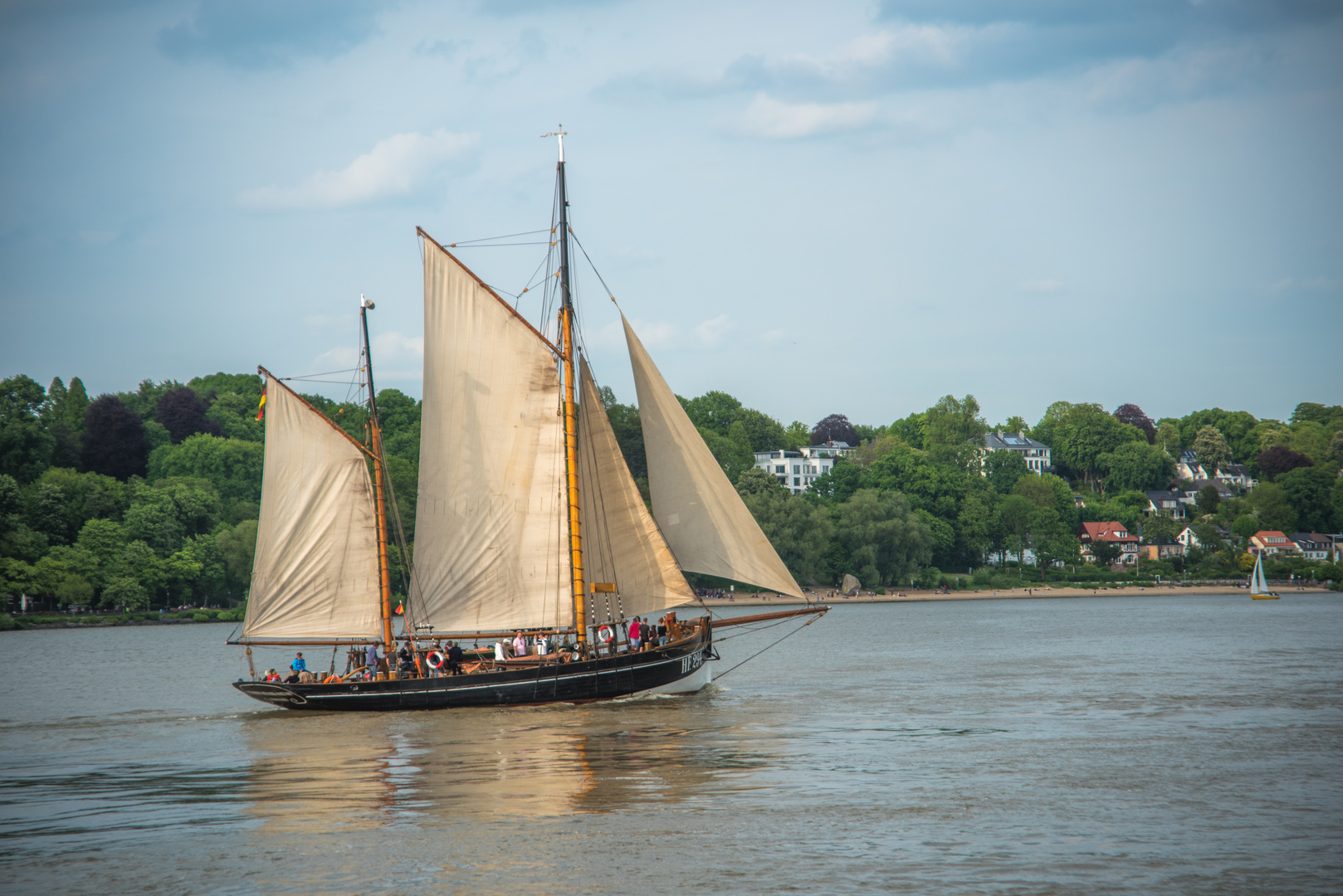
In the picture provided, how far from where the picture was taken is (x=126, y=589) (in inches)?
4281

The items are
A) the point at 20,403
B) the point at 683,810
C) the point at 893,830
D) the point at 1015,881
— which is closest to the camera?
the point at 1015,881

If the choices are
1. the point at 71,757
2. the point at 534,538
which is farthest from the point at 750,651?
the point at 71,757

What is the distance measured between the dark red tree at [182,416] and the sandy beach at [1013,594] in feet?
247

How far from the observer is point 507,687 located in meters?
40.1

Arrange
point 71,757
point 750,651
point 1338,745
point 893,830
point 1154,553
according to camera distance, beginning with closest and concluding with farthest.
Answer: point 893,830 < point 1338,745 < point 71,757 < point 750,651 < point 1154,553

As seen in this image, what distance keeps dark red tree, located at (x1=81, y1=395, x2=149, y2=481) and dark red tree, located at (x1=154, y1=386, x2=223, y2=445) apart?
19.3 meters

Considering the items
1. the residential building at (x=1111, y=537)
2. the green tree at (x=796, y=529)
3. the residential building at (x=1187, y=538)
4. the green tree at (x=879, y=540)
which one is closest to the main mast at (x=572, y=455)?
the green tree at (x=796, y=529)

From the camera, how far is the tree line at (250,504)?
111438mm

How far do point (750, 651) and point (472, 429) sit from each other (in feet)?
125

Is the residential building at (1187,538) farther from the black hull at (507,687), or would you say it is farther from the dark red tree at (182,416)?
the black hull at (507,687)

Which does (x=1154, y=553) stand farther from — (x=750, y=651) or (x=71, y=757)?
(x=71, y=757)

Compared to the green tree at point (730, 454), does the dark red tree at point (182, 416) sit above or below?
above

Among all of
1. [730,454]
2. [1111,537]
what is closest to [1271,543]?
[1111,537]

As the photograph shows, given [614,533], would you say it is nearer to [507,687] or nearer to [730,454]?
[507,687]
